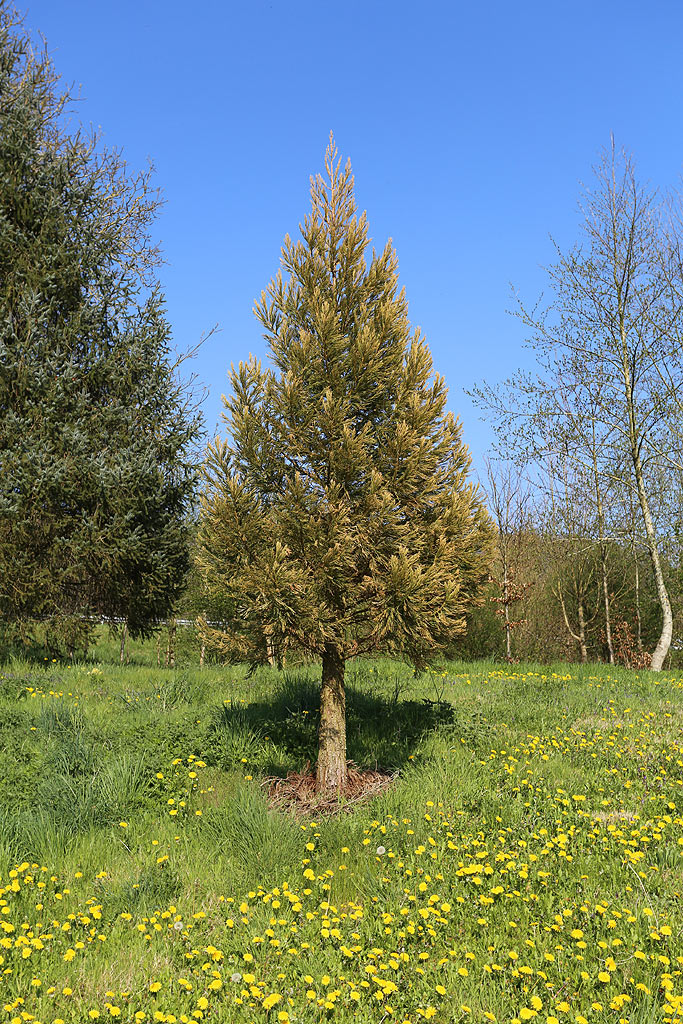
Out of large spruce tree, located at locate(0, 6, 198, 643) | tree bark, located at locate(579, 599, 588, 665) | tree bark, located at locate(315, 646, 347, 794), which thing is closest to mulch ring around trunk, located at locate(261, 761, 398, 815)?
tree bark, located at locate(315, 646, 347, 794)

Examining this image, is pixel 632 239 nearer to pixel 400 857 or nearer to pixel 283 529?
pixel 283 529

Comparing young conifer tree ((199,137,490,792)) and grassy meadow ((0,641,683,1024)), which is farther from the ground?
young conifer tree ((199,137,490,792))

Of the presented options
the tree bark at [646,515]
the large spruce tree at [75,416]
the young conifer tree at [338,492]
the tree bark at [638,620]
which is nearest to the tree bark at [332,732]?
the young conifer tree at [338,492]

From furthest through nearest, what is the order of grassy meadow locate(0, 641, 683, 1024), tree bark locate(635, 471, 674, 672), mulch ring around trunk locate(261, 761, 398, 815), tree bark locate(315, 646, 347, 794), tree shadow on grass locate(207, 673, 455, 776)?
tree bark locate(635, 471, 674, 672), tree shadow on grass locate(207, 673, 455, 776), tree bark locate(315, 646, 347, 794), mulch ring around trunk locate(261, 761, 398, 815), grassy meadow locate(0, 641, 683, 1024)

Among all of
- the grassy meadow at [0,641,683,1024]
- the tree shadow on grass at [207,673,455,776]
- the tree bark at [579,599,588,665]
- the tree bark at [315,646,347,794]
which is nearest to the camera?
the grassy meadow at [0,641,683,1024]

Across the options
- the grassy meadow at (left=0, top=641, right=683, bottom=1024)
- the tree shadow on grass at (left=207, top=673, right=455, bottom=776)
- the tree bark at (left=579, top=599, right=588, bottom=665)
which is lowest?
the grassy meadow at (left=0, top=641, right=683, bottom=1024)

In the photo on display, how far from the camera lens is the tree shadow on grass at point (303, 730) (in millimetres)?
8117

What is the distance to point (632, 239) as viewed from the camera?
1823cm

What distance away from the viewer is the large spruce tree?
12.3 m

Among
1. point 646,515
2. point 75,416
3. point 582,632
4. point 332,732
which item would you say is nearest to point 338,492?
point 332,732

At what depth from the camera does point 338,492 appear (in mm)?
7434

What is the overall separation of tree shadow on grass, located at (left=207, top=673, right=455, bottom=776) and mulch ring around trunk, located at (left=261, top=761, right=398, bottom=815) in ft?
0.80

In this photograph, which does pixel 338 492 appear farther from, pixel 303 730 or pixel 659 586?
pixel 659 586

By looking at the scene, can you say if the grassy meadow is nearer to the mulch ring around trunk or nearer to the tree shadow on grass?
the tree shadow on grass
